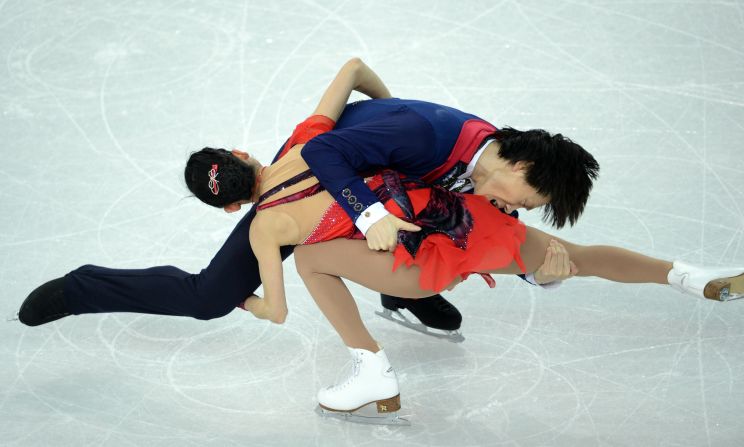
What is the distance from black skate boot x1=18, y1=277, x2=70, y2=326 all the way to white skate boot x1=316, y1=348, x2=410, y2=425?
3.18 feet

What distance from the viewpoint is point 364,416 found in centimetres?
314

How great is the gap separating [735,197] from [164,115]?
2664 mm

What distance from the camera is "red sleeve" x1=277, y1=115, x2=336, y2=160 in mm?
3177

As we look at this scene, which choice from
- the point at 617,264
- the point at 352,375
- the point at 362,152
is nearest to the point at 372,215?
the point at 362,152

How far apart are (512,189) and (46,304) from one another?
1.63 meters

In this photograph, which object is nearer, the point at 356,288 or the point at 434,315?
the point at 434,315

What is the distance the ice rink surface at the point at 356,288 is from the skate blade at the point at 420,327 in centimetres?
3

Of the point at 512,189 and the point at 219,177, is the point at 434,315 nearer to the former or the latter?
the point at 512,189

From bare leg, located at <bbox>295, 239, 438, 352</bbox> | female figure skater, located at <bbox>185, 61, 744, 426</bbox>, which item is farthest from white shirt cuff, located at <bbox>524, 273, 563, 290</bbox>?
bare leg, located at <bbox>295, 239, 438, 352</bbox>

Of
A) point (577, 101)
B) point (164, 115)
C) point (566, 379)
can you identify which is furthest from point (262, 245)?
point (577, 101)

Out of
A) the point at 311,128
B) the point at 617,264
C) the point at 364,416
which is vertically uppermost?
the point at 311,128

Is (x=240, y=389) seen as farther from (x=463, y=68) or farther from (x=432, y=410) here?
(x=463, y=68)

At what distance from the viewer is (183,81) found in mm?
5027

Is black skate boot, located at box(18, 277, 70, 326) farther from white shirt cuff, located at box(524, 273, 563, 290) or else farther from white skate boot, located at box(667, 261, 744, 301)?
white skate boot, located at box(667, 261, 744, 301)
